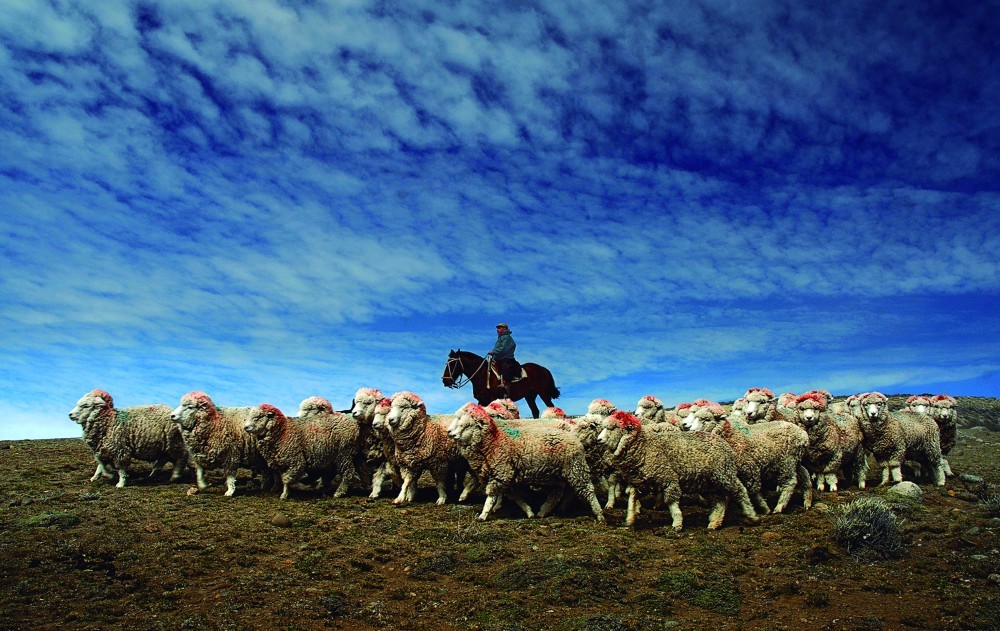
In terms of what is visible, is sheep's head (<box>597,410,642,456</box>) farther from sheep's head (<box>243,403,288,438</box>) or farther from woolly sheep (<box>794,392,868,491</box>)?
sheep's head (<box>243,403,288,438</box>)

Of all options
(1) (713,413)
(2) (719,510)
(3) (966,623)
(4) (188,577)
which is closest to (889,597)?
(3) (966,623)

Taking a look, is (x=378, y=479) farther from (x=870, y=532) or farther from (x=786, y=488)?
(x=870, y=532)

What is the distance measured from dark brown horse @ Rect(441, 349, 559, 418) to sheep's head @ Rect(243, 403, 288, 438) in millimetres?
12829

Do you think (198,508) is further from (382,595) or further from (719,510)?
(719,510)

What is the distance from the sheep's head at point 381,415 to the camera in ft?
44.6

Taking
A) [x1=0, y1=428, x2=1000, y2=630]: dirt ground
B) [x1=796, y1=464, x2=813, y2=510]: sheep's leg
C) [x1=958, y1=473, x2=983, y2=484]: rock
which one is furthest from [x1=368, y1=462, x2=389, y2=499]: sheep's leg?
[x1=958, y1=473, x2=983, y2=484]: rock

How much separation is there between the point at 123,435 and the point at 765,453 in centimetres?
1465

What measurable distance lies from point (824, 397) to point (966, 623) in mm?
7638

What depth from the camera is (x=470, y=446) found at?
41.5ft

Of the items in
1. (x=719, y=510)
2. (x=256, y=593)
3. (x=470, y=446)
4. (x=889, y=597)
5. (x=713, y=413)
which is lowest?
(x=256, y=593)

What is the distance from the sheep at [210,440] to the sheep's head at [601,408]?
300 inches

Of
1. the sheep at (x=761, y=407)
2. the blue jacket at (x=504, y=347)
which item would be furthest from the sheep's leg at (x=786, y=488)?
the blue jacket at (x=504, y=347)

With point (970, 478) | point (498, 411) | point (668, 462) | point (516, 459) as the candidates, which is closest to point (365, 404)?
point (498, 411)

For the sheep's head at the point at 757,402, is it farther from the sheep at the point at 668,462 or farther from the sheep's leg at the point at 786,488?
the sheep at the point at 668,462
